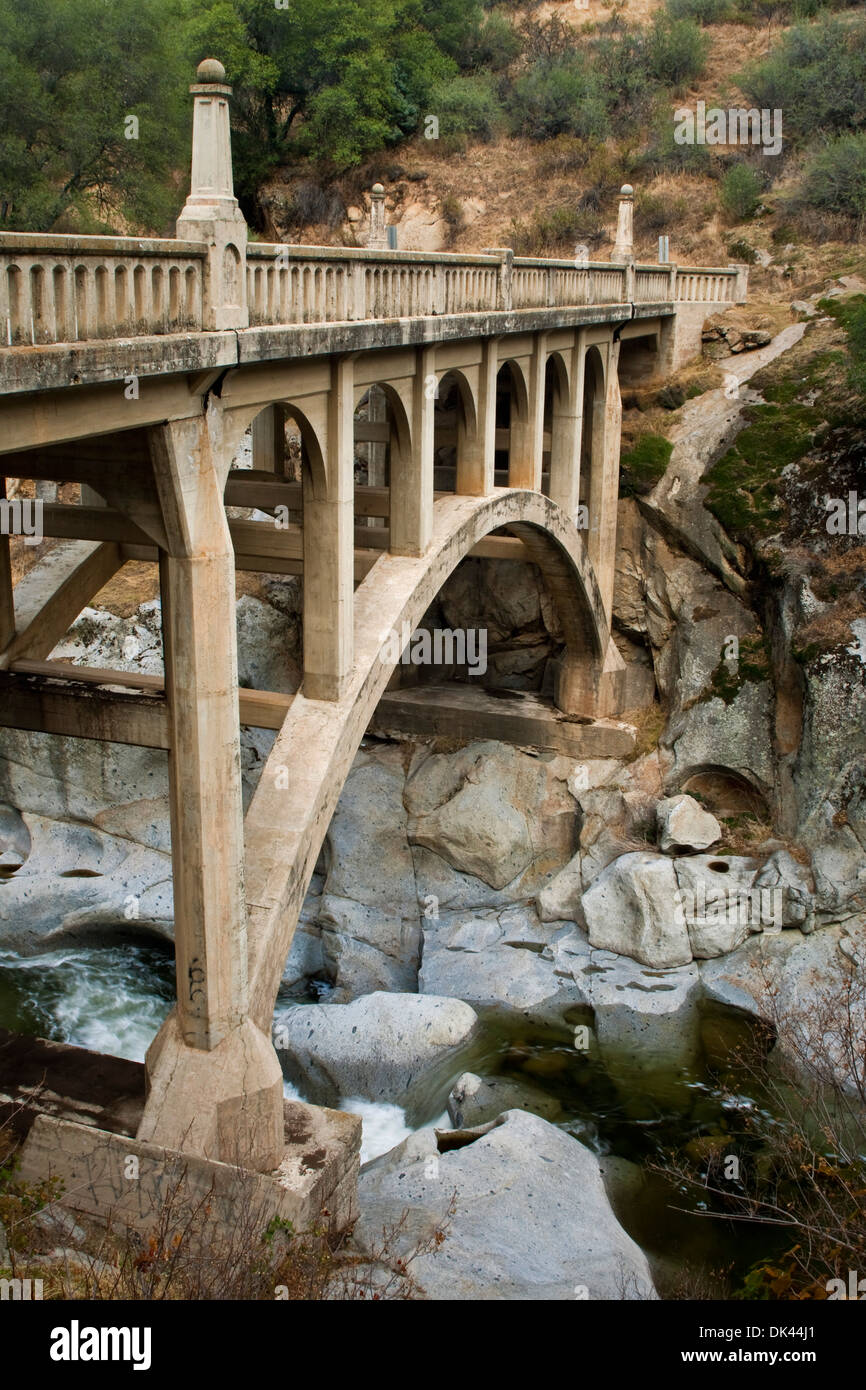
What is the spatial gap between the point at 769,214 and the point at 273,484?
20.7 m

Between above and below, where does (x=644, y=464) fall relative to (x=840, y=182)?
below

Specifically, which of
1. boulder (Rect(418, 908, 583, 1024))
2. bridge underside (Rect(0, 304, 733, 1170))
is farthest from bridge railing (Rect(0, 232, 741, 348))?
boulder (Rect(418, 908, 583, 1024))

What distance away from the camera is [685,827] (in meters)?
19.5

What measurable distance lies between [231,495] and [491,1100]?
8.15 meters

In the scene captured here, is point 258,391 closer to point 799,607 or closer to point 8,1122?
point 8,1122

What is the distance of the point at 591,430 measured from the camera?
2170 cm

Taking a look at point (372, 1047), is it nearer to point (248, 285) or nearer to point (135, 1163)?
point (135, 1163)

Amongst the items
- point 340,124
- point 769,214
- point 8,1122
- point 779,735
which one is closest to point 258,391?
point 8,1122

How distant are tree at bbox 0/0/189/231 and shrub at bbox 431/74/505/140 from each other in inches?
388

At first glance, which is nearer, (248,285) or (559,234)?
(248,285)

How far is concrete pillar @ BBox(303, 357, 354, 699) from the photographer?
12.0m

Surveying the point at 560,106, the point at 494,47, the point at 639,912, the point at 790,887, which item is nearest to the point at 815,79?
the point at 560,106

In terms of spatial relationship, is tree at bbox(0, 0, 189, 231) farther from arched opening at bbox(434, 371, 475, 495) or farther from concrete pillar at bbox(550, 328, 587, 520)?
concrete pillar at bbox(550, 328, 587, 520)
